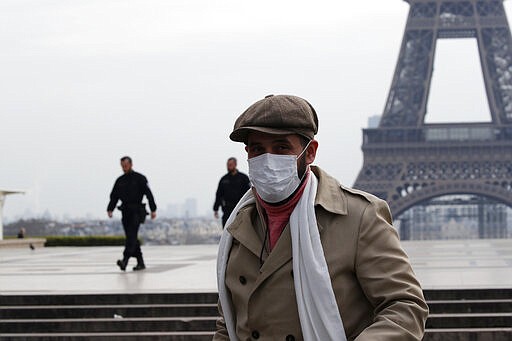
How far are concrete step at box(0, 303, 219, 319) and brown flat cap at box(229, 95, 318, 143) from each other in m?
7.30

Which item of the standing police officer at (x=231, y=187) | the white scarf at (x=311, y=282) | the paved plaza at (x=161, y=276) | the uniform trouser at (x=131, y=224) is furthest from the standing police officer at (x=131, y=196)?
the white scarf at (x=311, y=282)

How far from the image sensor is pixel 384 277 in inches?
104

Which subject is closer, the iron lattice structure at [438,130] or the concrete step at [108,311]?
the concrete step at [108,311]

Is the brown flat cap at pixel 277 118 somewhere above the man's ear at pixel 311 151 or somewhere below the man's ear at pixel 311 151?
above

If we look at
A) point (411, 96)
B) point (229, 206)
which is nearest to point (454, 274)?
point (229, 206)

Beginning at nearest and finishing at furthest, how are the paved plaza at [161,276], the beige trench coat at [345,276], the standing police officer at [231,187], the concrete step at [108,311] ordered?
the beige trench coat at [345,276], the concrete step at [108,311], the paved plaza at [161,276], the standing police officer at [231,187]

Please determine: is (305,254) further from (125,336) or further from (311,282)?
(125,336)

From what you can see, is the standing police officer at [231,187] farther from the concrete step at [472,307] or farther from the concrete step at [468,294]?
the concrete step at [472,307]

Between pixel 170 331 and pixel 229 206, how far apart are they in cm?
590

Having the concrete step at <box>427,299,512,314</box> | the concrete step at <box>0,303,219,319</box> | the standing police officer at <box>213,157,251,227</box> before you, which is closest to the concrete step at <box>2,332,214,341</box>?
the concrete step at <box>0,303,219,319</box>

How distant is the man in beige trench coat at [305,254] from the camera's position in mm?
2654

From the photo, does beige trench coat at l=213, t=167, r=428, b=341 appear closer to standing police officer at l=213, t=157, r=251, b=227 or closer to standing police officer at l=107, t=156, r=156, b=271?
standing police officer at l=107, t=156, r=156, b=271

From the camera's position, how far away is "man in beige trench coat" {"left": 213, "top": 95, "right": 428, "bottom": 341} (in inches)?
104

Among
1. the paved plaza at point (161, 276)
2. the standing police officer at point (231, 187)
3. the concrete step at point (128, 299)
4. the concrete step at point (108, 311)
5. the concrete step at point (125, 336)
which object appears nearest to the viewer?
the concrete step at point (125, 336)
